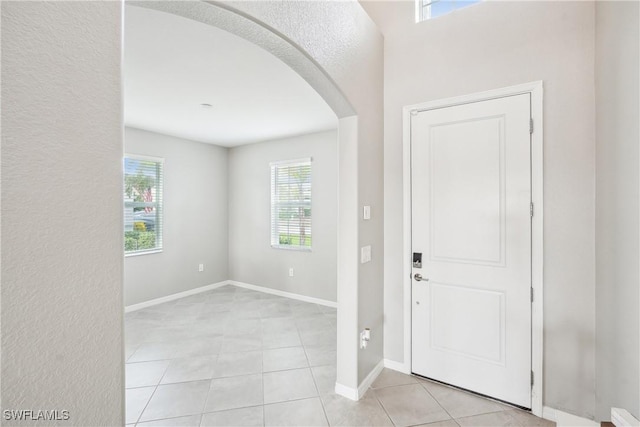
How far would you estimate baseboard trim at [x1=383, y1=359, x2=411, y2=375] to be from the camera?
2.45 metres

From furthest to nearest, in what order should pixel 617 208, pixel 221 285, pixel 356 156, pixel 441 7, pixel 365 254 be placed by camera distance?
pixel 221 285, pixel 441 7, pixel 365 254, pixel 356 156, pixel 617 208

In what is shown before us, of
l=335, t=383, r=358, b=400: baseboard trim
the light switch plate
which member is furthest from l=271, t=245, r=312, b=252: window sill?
l=335, t=383, r=358, b=400: baseboard trim

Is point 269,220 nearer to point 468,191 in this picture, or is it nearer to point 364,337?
point 364,337

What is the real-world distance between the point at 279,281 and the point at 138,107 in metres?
3.22

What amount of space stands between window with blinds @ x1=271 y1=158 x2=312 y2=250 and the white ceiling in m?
0.66

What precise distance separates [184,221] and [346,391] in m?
3.83

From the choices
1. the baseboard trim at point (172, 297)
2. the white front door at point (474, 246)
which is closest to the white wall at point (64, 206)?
the white front door at point (474, 246)

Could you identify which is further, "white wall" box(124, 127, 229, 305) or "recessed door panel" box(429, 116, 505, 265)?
"white wall" box(124, 127, 229, 305)

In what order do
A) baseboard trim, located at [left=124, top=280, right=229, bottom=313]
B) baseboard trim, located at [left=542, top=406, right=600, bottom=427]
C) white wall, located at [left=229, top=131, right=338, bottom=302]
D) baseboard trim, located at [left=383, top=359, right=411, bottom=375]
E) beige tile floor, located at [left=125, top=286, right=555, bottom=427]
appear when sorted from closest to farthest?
baseboard trim, located at [left=542, top=406, right=600, bottom=427]
beige tile floor, located at [left=125, top=286, right=555, bottom=427]
baseboard trim, located at [left=383, top=359, right=411, bottom=375]
baseboard trim, located at [left=124, top=280, right=229, bottom=313]
white wall, located at [left=229, top=131, right=338, bottom=302]

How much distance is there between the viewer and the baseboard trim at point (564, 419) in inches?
72.2

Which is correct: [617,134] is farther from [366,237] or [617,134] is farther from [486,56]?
[366,237]

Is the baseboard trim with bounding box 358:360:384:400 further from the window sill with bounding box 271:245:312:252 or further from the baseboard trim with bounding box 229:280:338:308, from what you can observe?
the window sill with bounding box 271:245:312:252

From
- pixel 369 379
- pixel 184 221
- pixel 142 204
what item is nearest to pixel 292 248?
pixel 184 221

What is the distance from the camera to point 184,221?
15.8ft
